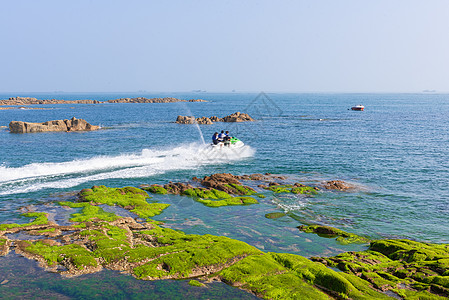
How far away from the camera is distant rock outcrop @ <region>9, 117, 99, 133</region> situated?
7056 cm

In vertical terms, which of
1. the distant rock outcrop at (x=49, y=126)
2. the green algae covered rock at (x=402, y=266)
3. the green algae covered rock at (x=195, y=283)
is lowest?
the green algae covered rock at (x=195, y=283)

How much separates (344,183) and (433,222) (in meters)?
9.91

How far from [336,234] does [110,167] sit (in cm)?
2927

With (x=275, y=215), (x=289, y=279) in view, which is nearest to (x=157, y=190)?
(x=275, y=215)

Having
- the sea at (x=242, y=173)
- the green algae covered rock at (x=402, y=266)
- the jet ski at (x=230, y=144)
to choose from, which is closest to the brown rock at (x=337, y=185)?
the sea at (x=242, y=173)

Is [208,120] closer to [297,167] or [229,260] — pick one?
[297,167]

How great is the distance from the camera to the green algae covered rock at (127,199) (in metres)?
24.7

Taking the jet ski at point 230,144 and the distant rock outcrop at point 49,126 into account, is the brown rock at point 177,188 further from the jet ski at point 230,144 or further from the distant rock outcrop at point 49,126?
the distant rock outcrop at point 49,126

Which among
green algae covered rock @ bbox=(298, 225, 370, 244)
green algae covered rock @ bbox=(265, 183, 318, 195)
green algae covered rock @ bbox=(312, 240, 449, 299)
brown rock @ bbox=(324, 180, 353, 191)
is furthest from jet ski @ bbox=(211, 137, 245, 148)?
green algae covered rock @ bbox=(312, 240, 449, 299)

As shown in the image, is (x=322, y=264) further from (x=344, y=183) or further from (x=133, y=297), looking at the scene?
(x=344, y=183)

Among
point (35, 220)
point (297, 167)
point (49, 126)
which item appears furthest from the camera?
point (49, 126)

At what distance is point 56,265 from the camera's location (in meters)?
15.3

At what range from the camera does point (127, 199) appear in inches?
1051

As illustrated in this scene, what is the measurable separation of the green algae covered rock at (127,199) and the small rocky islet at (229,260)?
259 cm
